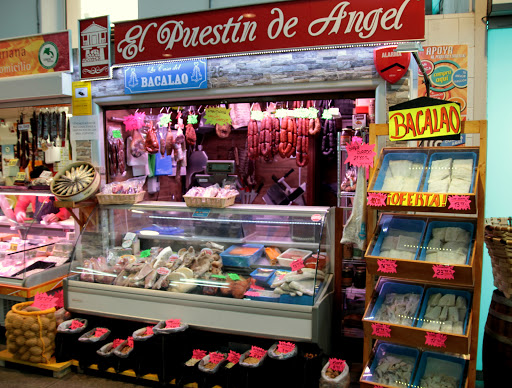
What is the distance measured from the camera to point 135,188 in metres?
4.77

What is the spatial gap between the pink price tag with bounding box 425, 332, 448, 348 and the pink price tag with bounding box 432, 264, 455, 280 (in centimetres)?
40

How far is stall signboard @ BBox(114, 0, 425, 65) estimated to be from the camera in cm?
394

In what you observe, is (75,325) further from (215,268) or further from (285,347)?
(285,347)

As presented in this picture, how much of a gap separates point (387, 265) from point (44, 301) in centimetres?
344

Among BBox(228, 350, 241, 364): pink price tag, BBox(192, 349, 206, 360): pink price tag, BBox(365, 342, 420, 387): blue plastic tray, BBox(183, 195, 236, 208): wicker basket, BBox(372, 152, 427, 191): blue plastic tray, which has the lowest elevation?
BBox(192, 349, 206, 360): pink price tag

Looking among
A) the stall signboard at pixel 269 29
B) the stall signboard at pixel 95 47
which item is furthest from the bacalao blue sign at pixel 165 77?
the stall signboard at pixel 95 47

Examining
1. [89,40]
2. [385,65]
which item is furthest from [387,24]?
[89,40]

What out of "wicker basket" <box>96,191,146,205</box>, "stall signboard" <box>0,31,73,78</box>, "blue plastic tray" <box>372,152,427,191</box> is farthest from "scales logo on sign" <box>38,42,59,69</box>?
"blue plastic tray" <box>372,152,427,191</box>

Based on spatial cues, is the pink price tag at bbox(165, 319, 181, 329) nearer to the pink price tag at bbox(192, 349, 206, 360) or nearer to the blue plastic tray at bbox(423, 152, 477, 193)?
the pink price tag at bbox(192, 349, 206, 360)

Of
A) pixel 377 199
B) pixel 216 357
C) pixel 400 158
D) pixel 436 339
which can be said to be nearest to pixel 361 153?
pixel 400 158

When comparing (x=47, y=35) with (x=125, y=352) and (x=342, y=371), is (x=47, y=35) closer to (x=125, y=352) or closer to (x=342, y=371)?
(x=125, y=352)

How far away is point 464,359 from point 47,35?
564 cm

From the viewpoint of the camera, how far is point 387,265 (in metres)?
3.02

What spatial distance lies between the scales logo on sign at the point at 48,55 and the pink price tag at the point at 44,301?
9.13 ft
